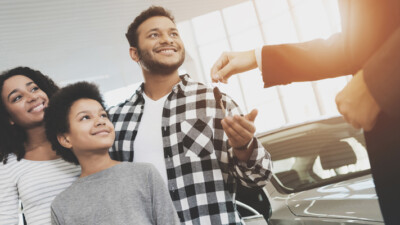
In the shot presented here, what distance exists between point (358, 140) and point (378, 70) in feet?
8.30

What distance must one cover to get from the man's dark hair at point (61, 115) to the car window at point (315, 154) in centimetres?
161

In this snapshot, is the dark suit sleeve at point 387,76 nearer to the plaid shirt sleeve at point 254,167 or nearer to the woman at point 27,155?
the plaid shirt sleeve at point 254,167

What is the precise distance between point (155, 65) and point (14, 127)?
93 cm

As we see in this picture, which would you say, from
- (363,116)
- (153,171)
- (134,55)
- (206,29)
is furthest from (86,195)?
(206,29)

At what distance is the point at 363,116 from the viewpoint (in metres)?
0.68

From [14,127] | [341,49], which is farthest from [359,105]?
[14,127]

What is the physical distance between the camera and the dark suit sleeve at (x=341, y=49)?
28.8 inches

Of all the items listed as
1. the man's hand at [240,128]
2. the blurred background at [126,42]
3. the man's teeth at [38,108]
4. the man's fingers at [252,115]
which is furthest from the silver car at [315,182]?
the blurred background at [126,42]

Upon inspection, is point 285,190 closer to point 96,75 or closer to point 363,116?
point 363,116

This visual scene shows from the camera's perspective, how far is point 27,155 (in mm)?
1914

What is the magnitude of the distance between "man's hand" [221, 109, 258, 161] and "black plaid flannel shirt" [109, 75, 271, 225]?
0.20 meters

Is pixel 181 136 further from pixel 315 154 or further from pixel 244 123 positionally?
pixel 315 154

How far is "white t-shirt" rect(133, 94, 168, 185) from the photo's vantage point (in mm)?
1767

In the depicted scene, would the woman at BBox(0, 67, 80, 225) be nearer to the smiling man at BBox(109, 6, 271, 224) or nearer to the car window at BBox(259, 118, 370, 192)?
the smiling man at BBox(109, 6, 271, 224)
